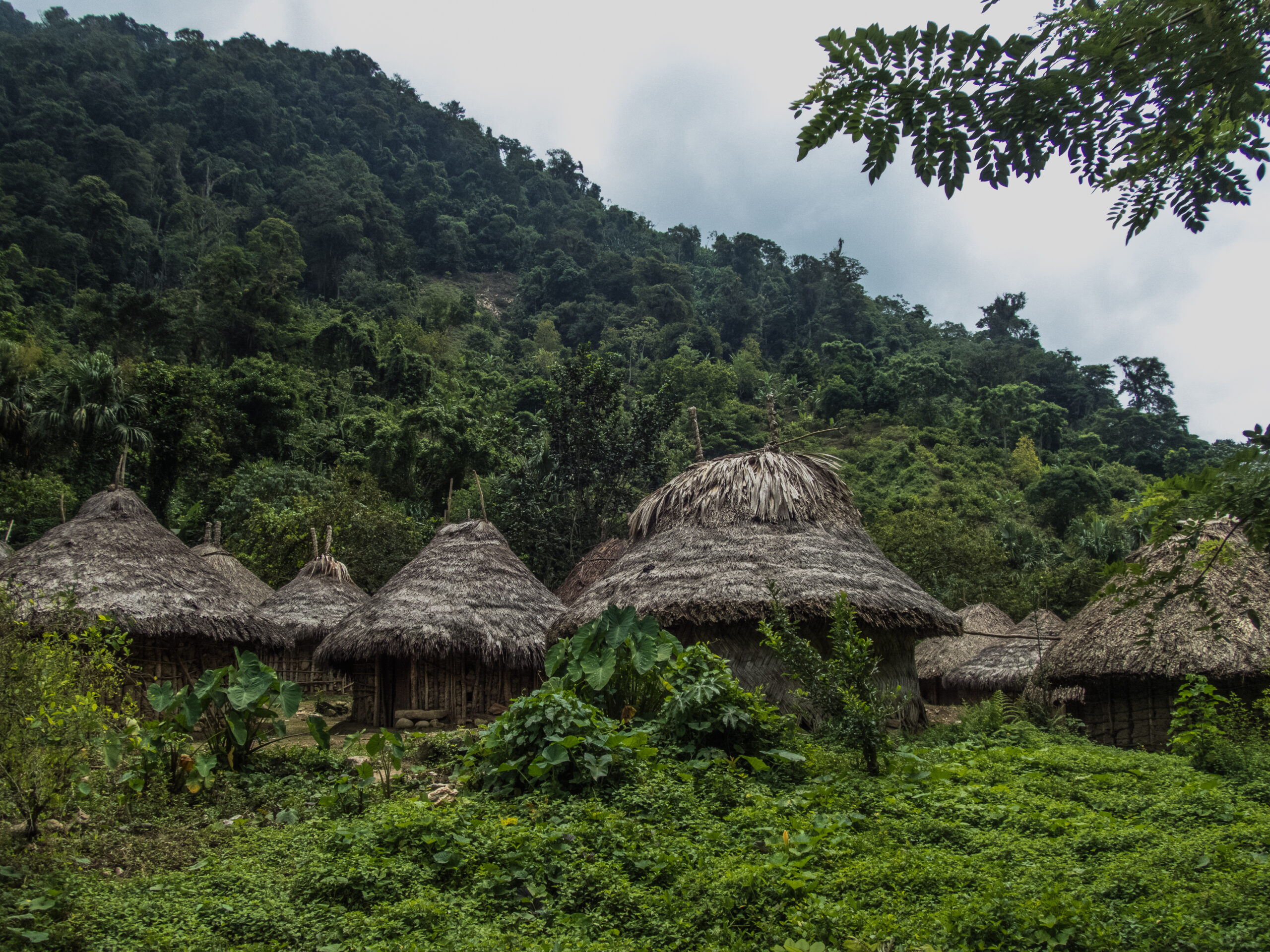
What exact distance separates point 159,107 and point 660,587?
→ 233 ft

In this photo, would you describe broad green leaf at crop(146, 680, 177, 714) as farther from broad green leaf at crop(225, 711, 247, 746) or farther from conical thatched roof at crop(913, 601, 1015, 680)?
conical thatched roof at crop(913, 601, 1015, 680)

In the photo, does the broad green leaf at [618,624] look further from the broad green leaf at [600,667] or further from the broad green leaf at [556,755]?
the broad green leaf at [556,755]

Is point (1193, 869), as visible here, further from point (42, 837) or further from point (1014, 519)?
point (1014, 519)

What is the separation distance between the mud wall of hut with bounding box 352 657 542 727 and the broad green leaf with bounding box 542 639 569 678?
5.25m

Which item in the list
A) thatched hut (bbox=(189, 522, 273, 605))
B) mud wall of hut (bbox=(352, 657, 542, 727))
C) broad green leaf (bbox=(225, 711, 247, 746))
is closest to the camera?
broad green leaf (bbox=(225, 711, 247, 746))

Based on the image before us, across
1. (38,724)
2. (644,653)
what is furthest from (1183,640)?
(38,724)

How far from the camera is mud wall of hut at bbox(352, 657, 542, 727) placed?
12.6m

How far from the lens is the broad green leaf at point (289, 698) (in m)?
6.81

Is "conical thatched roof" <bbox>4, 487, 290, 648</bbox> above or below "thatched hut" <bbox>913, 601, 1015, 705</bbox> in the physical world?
above

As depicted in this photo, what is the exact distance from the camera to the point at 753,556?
10.4m

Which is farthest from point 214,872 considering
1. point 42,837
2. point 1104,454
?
point 1104,454

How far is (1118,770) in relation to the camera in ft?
22.0

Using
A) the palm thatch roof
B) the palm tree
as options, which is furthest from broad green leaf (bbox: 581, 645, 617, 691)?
the palm tree

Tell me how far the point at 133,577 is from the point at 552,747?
9078 mm
